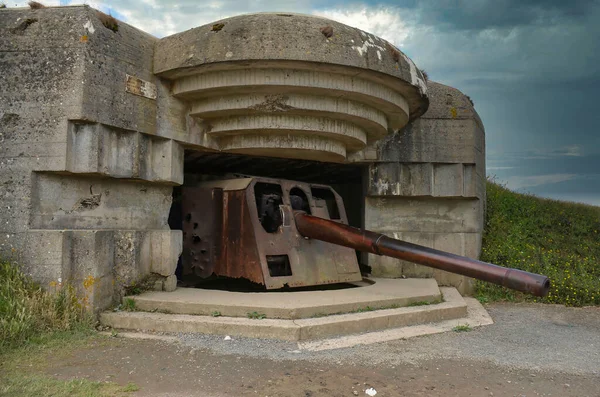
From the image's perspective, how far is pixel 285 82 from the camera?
5.54 metres

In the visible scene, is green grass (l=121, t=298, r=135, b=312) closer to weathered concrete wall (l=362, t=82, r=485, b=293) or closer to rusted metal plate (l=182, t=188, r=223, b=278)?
rusted metal plate (l=182, t=188, r=223, b=278)

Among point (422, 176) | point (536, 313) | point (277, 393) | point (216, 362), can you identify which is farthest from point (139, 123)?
point (536, 313)

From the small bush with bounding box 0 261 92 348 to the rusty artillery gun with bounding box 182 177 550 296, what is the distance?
1829mm

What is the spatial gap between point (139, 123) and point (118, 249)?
1.43 m

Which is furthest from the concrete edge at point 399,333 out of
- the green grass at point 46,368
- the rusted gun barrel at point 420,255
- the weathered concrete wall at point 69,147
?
the weathered concrete wall at point 69,147

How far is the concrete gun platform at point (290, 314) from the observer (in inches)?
182

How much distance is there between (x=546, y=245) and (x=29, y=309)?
→ 7.94m

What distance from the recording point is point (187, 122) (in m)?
6.25

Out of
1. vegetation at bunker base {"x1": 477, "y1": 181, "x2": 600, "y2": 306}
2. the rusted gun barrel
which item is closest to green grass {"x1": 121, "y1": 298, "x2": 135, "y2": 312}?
the rusted gun barrel

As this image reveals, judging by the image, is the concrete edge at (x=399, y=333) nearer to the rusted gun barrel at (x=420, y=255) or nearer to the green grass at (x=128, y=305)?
the rusted gun barrel at (x=420, y=255)

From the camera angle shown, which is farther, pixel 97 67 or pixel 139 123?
pixel 139 123

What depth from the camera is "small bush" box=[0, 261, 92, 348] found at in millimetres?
4276

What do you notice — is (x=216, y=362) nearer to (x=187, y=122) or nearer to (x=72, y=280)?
(x=72, y=280)

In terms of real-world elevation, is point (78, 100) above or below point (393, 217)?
above
